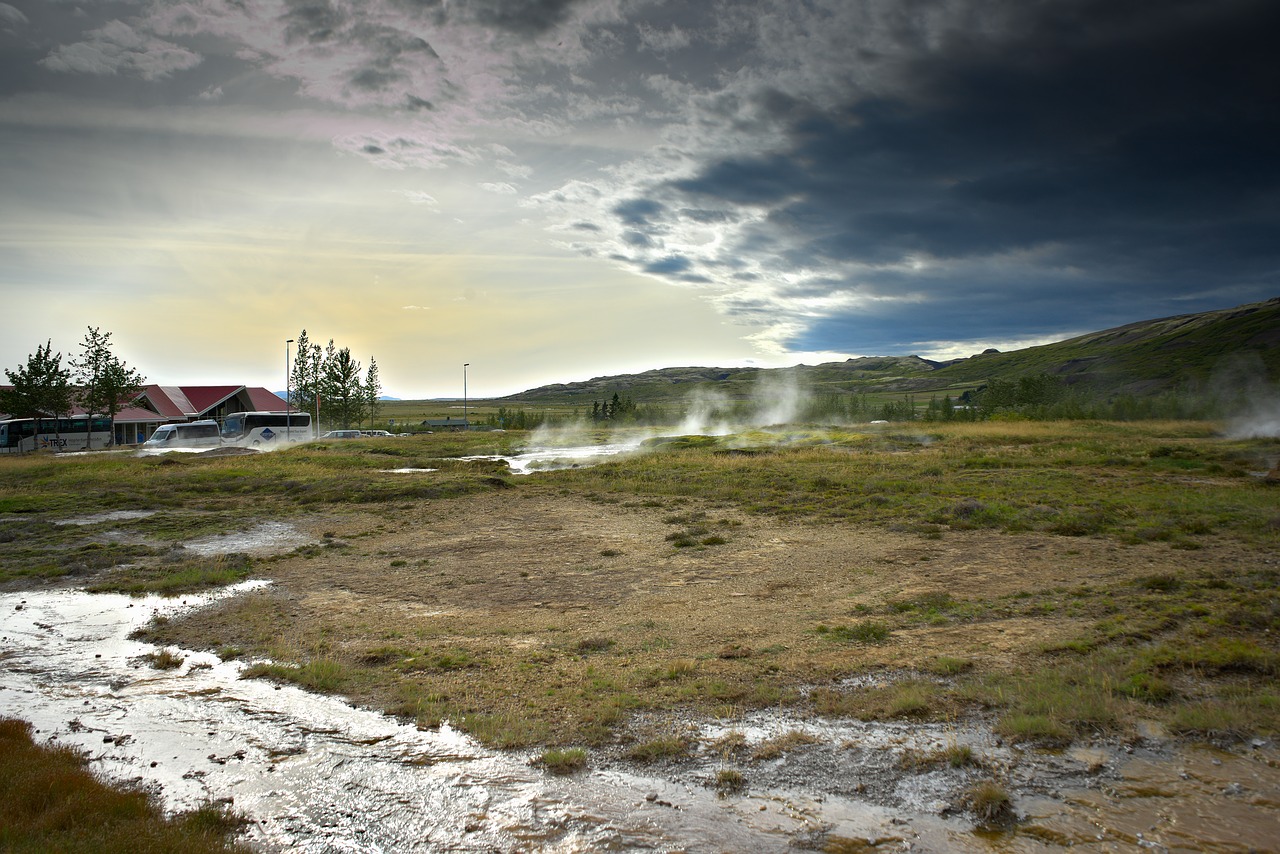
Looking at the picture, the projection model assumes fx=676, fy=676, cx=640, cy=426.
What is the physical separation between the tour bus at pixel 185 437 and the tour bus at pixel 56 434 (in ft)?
33.1

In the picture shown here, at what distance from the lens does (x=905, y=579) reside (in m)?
13.9

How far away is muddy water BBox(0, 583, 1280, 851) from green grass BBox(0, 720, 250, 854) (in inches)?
12.9

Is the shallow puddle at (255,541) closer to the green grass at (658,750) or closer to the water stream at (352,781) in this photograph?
the water stream at (352,781)

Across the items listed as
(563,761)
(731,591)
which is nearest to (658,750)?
(563,761)

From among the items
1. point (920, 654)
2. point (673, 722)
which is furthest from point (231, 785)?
point (920, 654)

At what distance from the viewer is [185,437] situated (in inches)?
2019

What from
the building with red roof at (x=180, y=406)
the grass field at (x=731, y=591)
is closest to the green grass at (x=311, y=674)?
the grass field at (x=731, y=591)

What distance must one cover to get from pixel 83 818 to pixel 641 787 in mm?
4642

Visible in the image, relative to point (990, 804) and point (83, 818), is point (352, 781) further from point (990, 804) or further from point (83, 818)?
point (990, 804)

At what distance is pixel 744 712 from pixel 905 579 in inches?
292

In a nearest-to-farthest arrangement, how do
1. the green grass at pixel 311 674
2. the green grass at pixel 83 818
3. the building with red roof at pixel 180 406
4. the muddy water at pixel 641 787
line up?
the green grass at pixel 83 818 < the muddy water at pixel 641 787 < the green grass at pixel 311 674 < the building with red roof at pixel 180 406

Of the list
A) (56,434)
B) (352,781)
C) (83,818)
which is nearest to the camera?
(83,818)

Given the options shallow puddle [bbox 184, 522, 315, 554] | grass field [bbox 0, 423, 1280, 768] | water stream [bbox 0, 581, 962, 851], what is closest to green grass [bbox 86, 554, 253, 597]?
grass field [bbox 0, 423, 1280, 768]

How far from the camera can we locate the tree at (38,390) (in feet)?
169
